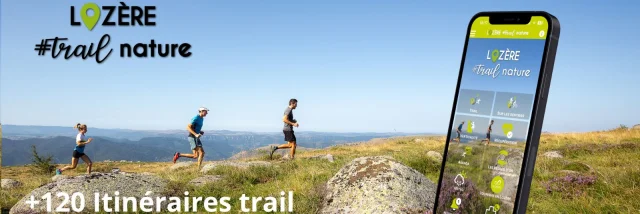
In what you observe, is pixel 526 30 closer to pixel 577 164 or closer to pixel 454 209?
pixel 454 209

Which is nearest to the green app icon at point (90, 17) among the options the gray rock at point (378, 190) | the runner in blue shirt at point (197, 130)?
the runner in blue shirt at point (197, 130)

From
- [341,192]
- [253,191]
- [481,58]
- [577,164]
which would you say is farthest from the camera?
[577,164]

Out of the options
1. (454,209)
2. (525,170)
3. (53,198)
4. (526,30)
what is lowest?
(53,198)

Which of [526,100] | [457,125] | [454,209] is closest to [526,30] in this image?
[526,100]

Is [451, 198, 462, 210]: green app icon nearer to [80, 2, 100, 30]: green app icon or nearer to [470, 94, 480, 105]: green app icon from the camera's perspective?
[470, 94, 480, 105]: green app icon

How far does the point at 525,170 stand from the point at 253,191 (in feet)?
22.3

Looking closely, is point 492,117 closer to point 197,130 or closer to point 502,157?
point 502,157

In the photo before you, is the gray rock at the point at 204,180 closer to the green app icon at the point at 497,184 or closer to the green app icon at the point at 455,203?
the green app icon at the point at 455,203

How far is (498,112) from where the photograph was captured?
159 inches

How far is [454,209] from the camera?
430 centimetres

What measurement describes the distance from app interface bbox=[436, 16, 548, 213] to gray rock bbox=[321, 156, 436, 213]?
265cm

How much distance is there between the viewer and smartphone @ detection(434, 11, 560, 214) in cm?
372

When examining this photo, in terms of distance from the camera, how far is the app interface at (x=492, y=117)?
3820 mm

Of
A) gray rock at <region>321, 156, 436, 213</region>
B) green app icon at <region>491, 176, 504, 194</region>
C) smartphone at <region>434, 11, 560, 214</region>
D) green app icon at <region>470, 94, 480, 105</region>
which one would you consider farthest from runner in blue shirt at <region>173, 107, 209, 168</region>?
green app icon at <region>491, 176, 504, 194</region>
